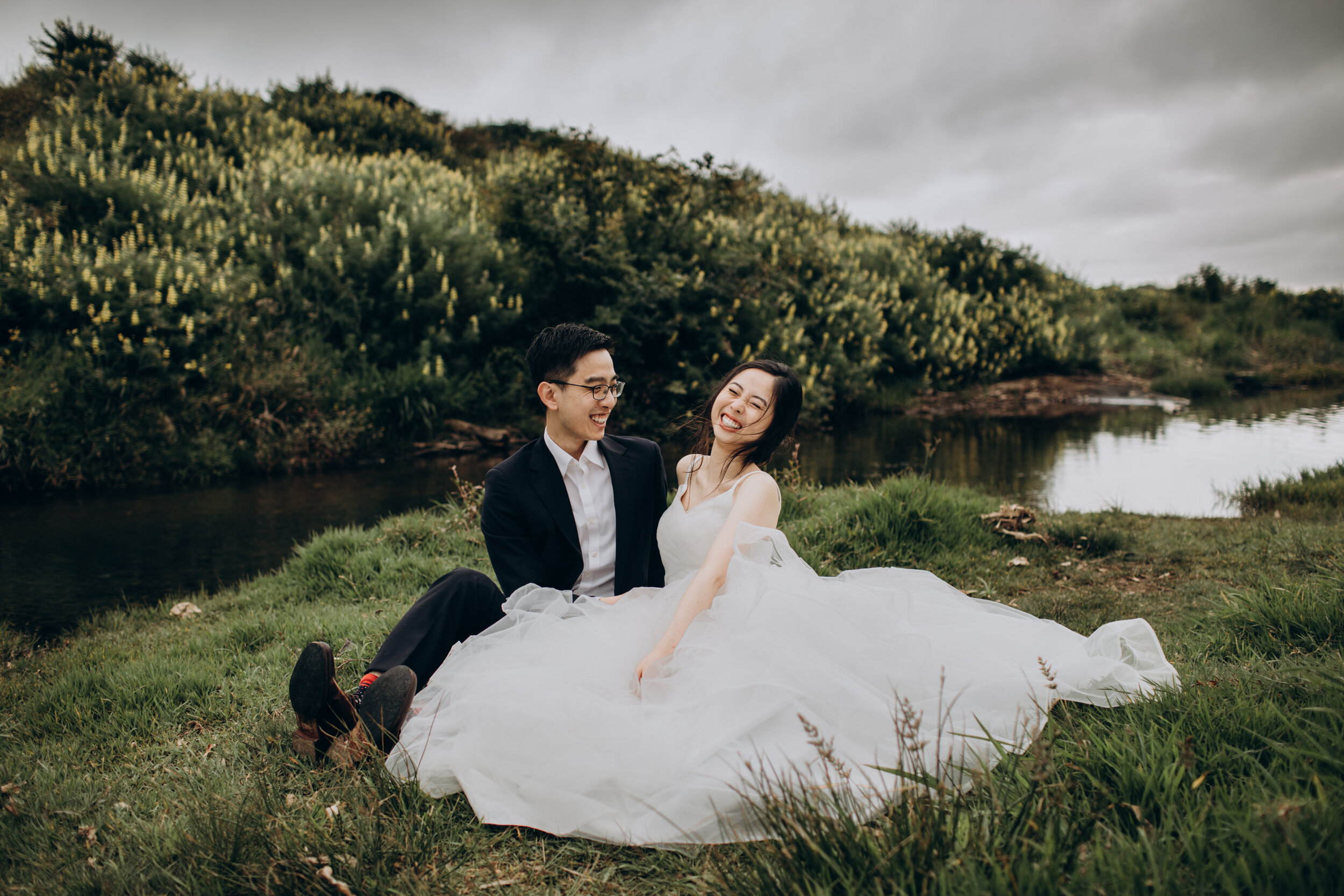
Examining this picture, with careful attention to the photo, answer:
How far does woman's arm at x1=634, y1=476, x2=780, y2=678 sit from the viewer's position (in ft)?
7.56

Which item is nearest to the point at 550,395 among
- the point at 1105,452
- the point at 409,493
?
the point at 409,493

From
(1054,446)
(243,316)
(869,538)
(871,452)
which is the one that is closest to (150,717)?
(869,538)

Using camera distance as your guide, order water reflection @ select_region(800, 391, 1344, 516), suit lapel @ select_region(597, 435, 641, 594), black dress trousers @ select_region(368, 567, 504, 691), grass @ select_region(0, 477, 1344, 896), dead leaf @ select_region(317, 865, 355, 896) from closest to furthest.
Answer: grass @ select_region(0, 477, 1344, 896) → dead leaf @ select_region(317, 865, 355, 896) → black dress trousers @ select_region(368, 567, 504, 691) → suit lapel @ select_region(597, 435, 641, 594) → water reflection @ select_region(800, 391, 1344, 516)

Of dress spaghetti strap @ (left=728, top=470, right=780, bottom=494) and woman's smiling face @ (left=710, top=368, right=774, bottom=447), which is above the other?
woman's smiling face @ (left=710, top=368, right=774, bottom=447)

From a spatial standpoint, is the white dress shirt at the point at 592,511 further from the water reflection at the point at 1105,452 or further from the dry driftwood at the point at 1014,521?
the water reflection at the point at 1105,452

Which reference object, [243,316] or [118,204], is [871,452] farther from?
[118,204]

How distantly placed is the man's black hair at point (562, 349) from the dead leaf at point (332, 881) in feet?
5.79

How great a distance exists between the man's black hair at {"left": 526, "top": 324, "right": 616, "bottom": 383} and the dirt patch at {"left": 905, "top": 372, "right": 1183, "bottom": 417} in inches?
489

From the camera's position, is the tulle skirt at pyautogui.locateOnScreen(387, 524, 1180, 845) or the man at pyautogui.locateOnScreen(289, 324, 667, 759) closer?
the tulle skirt at pyautogui.locateOnScreen(387, 524, 1180, 845)

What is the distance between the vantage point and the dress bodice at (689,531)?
282 centimetres

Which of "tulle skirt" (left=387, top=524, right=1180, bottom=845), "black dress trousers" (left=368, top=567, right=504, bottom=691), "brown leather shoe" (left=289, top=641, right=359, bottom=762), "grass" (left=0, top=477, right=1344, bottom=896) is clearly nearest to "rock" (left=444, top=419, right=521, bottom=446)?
"grass" (left=0, top=477, right=1344, bottom=896)

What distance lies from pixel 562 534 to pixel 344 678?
3.78 feet

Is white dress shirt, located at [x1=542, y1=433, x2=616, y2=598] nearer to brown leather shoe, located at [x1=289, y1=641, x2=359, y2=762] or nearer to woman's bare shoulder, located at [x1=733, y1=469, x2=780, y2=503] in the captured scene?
woman's bare shoulder, located at [x1=733, y1=469, x2=780, y2=503]

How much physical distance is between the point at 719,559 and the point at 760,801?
0.92 meters
